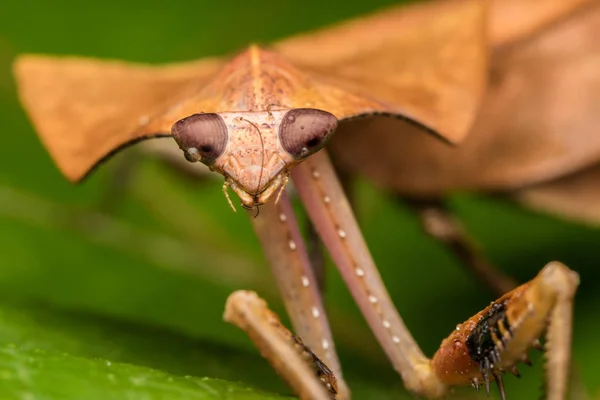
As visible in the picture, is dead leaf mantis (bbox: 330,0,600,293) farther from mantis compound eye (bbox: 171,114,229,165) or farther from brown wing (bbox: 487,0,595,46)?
mantis compound eye (bbox: 171,114,229,165)

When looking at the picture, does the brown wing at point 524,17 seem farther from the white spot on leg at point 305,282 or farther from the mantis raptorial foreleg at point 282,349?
the mantis raptorial foreleg at point 282,349

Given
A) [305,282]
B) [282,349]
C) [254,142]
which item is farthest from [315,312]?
[254,142]

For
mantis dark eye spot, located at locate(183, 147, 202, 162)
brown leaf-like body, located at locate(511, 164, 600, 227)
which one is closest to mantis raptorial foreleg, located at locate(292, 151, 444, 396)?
mantis dark eye spot, located at locate(183, 147, 202, 162)

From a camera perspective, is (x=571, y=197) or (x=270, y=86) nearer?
(x=270, y=86)

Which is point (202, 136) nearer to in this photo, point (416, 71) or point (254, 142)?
point (254, 142)

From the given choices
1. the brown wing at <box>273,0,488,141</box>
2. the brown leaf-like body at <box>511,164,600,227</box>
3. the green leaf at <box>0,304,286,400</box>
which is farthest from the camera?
the brown leaf-like body at <box>511,164,600,227</box>

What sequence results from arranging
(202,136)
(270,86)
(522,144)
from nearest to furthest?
(202,136) < (270,86) < (522,144)

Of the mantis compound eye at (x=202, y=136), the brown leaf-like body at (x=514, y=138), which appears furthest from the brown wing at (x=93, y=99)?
the brown leaf-like body at (x=514, y=138)
